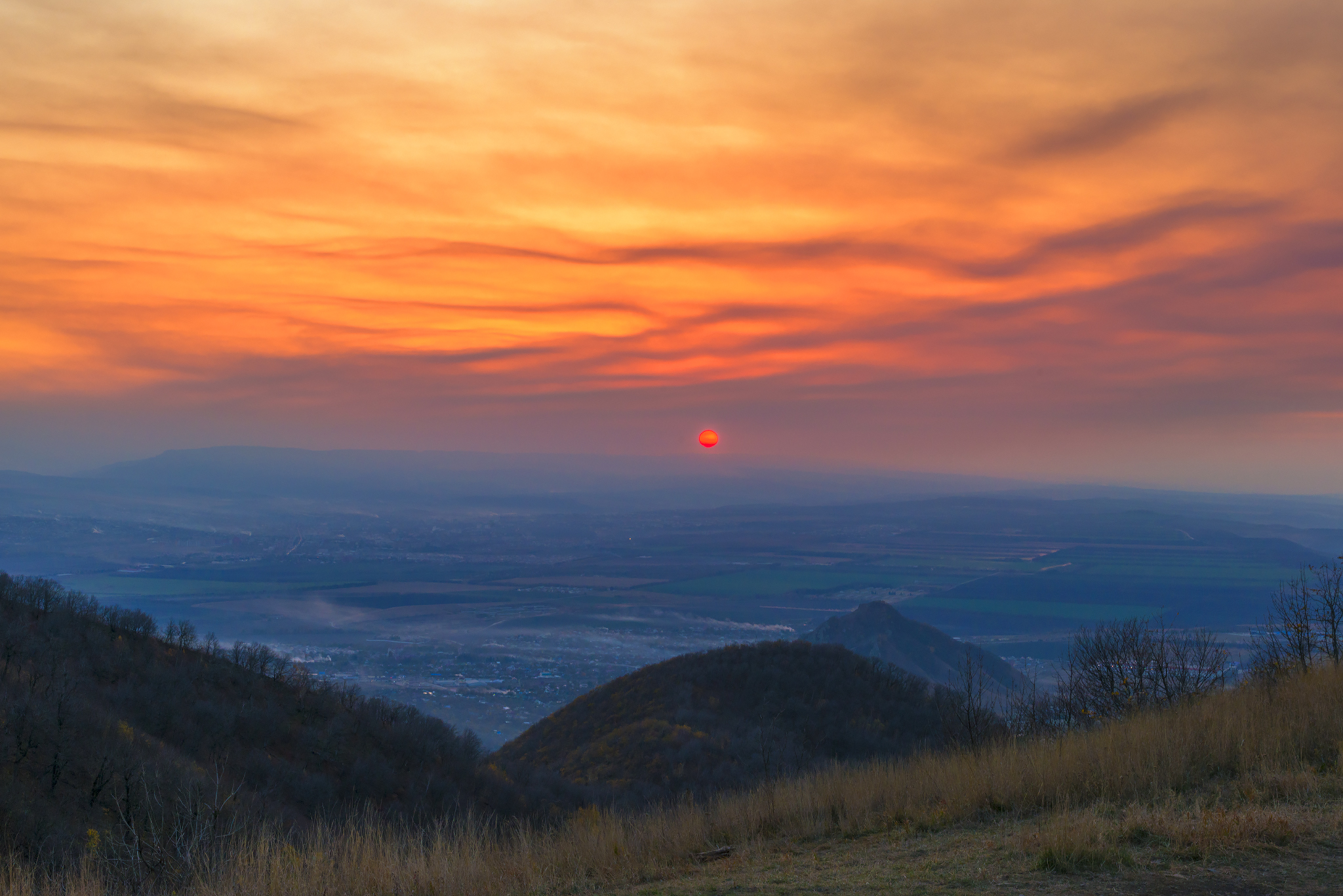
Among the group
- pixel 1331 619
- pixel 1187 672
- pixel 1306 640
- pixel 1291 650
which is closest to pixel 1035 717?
pixel 1187 672

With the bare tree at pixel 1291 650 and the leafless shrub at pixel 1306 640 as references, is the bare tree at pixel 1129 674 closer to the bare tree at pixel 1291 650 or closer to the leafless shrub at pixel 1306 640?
the bare tree at pixel 1291 650

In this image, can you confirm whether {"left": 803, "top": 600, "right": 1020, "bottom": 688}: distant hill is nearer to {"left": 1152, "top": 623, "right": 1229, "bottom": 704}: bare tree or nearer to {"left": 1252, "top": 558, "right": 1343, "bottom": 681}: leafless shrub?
{"left": 1152, "top": 623, "right": 1229, "bottom": 704}: bare tree

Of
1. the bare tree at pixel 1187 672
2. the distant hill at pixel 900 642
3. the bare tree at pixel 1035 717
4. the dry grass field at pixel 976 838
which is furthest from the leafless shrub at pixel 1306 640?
the distant hill at pixel 900 642

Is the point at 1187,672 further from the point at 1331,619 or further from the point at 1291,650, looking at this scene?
the point at 1331,619

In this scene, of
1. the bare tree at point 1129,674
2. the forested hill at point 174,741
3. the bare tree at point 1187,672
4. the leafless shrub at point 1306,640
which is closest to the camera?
the forested hill at point 174,741

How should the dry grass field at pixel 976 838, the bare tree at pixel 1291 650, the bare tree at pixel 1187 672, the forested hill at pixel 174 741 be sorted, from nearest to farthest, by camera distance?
the dry grass field at pixel 976 838 → the forested hill at pixel 174 741 → the bare tree at pixel 1291 650 → the bare tree at pixel 1187 672
